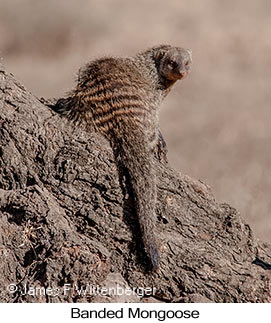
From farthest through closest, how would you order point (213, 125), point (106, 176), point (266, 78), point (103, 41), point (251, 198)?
point (103, 41) < point (266, 78) < point (213, 125) < point (251, 198) < point (106, 176)

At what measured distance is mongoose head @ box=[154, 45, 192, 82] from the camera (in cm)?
577

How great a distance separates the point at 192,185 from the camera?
180 inches

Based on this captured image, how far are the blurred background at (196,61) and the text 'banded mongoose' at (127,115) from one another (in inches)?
99.8

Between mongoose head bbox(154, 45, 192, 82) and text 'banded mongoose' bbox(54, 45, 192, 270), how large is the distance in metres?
0.49

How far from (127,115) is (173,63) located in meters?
1.26

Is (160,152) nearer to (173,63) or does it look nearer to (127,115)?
(127,115)

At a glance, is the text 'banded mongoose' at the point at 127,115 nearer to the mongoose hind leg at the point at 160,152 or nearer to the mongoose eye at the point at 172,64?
the mongoose hind leg at the point at 160,152

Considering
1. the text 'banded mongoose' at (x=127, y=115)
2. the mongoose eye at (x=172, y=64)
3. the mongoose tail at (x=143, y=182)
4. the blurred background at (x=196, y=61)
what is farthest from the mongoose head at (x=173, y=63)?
the blurred background at (x=196, y=61)

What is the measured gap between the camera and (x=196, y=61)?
11789mm

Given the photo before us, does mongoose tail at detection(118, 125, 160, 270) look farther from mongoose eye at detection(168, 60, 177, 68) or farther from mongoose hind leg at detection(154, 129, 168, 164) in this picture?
mongoose eye at detection(168, 60, 177, 68)

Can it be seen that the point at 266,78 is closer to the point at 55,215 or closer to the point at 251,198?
the point at 251,198

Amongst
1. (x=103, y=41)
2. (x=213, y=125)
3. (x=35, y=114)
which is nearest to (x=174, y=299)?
(x=35, y=114)

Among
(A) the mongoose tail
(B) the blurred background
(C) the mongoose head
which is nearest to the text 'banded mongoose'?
(A) the mongoose tail

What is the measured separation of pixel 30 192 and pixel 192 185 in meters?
0.88
